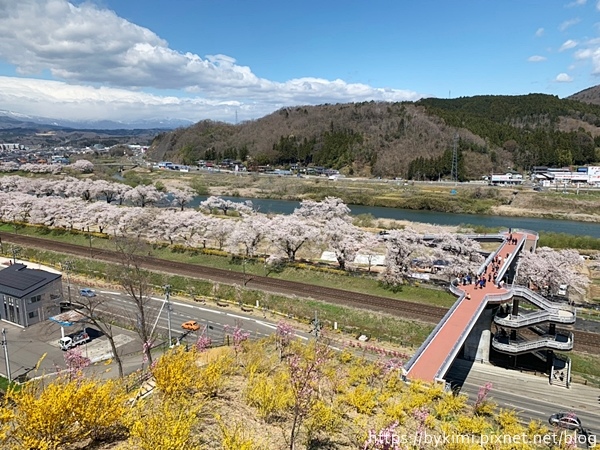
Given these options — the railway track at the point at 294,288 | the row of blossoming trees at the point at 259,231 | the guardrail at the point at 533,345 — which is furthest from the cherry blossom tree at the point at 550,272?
the guardrail at the point at 533,345

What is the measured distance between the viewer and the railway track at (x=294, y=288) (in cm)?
2672

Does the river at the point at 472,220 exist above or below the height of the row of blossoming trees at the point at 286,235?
below

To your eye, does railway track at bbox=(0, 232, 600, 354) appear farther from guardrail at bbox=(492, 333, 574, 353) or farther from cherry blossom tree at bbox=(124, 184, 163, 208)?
cherry blossom tree at bbox=(124, 184, 163, 208)

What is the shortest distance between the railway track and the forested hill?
255 ft

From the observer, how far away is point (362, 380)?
15.4m

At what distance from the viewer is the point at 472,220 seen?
6794 cm

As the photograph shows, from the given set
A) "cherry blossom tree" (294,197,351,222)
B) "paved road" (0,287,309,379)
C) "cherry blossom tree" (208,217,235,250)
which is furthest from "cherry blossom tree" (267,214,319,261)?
"paved road" (0,287,309,379)

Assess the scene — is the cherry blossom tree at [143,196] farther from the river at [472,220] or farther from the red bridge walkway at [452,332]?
the red bridge walkway at [452,332]

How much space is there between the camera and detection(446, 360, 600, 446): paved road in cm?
1769

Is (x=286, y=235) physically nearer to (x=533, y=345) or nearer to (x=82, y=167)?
(x=533, y=345)

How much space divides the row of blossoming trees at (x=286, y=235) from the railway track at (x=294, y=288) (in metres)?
3.60

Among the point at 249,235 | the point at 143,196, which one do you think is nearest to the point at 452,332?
the point at 249,235

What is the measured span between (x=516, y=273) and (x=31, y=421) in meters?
35.5

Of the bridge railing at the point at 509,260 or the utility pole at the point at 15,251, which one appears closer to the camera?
the bridge railing at the point at 509,260
